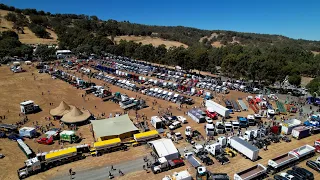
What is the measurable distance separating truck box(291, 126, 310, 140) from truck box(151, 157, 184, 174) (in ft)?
58.3

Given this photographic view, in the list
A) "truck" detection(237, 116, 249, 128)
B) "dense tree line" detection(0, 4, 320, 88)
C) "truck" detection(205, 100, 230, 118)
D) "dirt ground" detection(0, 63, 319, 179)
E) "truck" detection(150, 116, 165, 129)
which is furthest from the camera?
"dense tree line" detection(0, 4, 320, 88)

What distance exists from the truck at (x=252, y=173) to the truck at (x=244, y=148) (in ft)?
8.59

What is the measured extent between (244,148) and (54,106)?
34771 millimetres

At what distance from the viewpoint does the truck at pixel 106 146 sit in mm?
27203

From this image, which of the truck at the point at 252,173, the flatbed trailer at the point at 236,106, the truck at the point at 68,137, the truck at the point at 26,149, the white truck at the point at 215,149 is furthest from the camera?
the flatbed trailer at the point at 236,106

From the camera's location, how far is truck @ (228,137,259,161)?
25.9m

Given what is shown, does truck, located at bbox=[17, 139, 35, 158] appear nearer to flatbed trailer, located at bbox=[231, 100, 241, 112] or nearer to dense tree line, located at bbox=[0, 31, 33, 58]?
flatbed trailer, located at bbox=[231, 100, 241, 112]

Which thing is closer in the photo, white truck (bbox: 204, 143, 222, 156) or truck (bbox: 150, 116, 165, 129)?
white truck (bbox: 204, 143, 222, 156)

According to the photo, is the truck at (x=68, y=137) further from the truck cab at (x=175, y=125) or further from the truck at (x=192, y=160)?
the truck at (x=192, y=160)

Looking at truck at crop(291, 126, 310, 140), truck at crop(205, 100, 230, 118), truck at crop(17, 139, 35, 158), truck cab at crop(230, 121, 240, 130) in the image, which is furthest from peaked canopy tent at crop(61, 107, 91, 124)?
truck at crop(291, 126, 310, 140)

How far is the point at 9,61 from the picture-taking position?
80062mm

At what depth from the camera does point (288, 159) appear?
25.1m

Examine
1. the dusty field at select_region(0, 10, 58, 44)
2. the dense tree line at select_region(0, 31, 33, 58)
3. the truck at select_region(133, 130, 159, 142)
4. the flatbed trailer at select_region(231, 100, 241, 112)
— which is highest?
the dusty field at select_region(0, 10, 58, 44)

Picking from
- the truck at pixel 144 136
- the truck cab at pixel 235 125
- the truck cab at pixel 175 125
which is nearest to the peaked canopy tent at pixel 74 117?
the truck at pixel 144 136
